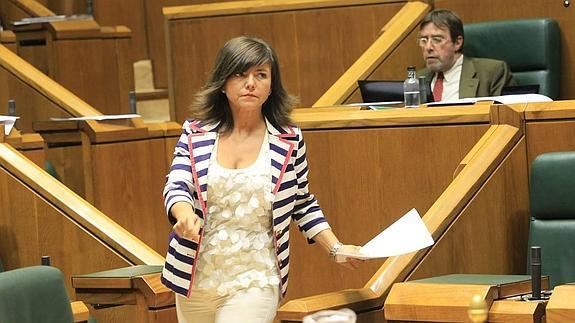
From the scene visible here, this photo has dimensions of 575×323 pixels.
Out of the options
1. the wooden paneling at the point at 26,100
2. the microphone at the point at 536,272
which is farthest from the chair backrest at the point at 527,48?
the microphone at the point at 536,272

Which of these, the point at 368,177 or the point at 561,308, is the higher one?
the point at 368,177

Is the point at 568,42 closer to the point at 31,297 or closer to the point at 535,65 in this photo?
the point at 535,65

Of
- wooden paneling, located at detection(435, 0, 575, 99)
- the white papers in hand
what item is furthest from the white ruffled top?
wooden paneling, located at detection(435, 0, 575, 99)

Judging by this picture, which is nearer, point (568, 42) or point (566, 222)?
point (566, 222)

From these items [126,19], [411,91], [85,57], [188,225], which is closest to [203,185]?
[188,225]

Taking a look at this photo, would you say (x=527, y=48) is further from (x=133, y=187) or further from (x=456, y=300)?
(x=456, y=300)

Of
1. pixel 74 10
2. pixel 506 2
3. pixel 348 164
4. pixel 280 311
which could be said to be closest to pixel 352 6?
pixel 506 2

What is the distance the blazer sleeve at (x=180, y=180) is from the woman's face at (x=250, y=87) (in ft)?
0.44

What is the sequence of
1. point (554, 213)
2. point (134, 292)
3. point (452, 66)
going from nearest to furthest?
point (134, 292) < point (554, 213) < point (452, 66)

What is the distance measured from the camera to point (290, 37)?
19.1 feet

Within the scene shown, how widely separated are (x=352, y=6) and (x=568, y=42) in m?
0.98

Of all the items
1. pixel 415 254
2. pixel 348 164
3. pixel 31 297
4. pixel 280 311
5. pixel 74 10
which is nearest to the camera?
pixel 31 297

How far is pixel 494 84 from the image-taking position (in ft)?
16.3

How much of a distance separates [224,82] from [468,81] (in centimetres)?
230
